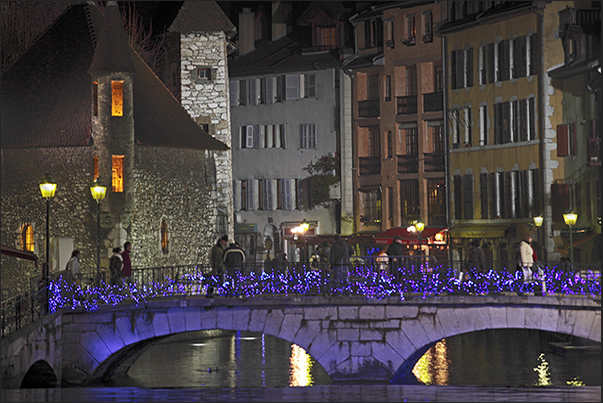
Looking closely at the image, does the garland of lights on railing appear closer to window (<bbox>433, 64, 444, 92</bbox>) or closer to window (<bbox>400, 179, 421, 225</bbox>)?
window (<bbox>433, 64, 444, 92</bbox>)

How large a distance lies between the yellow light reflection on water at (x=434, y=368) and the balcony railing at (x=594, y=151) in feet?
22.6

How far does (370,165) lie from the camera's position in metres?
49.1

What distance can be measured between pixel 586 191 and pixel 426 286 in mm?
13757

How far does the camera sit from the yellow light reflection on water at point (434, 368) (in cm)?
2715

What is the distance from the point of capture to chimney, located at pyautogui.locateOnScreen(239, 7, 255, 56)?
53.6m

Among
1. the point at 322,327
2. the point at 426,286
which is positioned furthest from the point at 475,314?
the point at 322,327

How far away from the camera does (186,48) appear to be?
41188 millimetres

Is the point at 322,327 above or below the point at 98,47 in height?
below

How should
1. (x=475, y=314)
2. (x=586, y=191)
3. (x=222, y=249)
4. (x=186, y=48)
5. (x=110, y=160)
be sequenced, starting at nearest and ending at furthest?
1. (x=475, y=314)
2. (x=222, y=249)
3. (x=110, y=160)
4. (x=586, y=191)
5. (x=186, y=48)

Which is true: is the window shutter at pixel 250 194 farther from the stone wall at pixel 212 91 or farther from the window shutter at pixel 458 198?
the window shutter at pixel 458 198

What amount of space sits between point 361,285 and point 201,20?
1847cm

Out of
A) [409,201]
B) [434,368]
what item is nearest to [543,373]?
[434,368]

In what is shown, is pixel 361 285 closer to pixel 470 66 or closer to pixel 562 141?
pixel 562 141

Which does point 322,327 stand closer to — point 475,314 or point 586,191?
point 475,314
